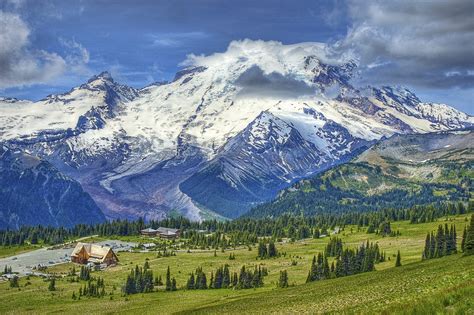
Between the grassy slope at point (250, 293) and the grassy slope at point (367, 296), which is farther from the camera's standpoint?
the grassy slope at point (250, 293)

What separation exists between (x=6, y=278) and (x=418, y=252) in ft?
431

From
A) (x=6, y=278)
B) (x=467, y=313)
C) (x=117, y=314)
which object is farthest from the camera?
(x=6, y=278)

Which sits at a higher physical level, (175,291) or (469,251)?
(469,251)

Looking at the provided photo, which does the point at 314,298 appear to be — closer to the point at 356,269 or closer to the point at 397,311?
the point at 397,311

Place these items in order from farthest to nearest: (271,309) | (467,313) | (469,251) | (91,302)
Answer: (91,302) < (469,251) < (271,309) < (467,313)

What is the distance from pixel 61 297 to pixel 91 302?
50.5ft

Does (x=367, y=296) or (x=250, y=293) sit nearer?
(x=367, y=296)

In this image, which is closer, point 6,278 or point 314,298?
point 314,298

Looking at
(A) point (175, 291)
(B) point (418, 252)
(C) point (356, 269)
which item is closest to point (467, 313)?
(C) point (356, 269)

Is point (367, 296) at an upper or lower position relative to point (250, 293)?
upper

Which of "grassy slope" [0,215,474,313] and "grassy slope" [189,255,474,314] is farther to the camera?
"grassy slope" [0,215,474,313]

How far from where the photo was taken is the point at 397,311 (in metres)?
37.7

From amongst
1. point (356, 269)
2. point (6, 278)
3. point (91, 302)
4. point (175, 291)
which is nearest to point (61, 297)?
point (91, 302)

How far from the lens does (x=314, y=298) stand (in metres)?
84.8
